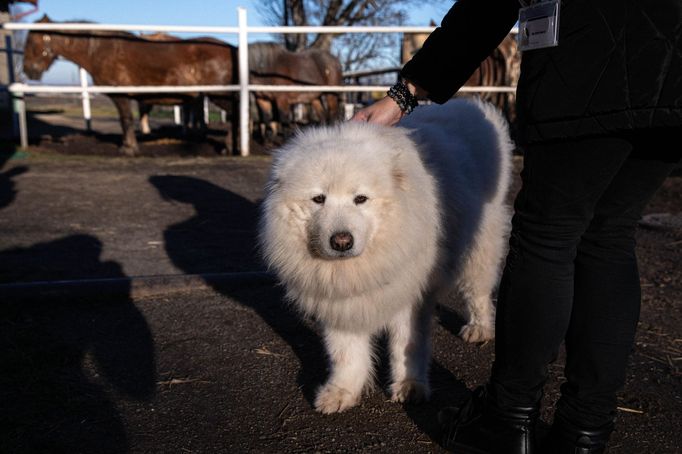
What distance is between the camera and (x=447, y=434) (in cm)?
203

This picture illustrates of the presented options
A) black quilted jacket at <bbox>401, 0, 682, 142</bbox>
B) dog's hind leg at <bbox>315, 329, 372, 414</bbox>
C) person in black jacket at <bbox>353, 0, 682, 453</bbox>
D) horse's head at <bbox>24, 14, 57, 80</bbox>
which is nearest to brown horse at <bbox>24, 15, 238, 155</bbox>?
horse's head at <bbox>24, 14, 57, 80</bbox>

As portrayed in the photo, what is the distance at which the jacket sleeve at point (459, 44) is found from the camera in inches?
71.8

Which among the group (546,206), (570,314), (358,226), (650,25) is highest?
(650,25)

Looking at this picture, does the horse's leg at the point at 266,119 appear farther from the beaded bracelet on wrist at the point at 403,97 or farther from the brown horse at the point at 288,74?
the beaded bracelet on wrist at the point at 403,97

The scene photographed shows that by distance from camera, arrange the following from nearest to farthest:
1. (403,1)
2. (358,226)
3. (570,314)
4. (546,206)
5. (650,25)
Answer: (650,25) < (546,206) < (570,314) < (358,226) < (403,1)

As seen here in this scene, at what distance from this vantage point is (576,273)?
1.84 metres

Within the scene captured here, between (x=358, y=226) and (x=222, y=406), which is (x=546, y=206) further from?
(x=222, y=406)

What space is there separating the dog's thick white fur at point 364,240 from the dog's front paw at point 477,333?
20.1 inches

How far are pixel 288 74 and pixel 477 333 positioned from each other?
821 centimetres

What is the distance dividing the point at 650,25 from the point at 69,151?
9534 mm

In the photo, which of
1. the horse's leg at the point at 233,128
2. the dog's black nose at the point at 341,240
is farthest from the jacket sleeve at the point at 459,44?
the horse's leg at the point at 233,128

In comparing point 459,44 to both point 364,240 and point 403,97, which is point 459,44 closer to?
point 403,97

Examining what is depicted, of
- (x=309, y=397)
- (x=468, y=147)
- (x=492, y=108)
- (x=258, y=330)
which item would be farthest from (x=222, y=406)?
(x=492, y=108)

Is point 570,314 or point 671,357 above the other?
point 570,314
